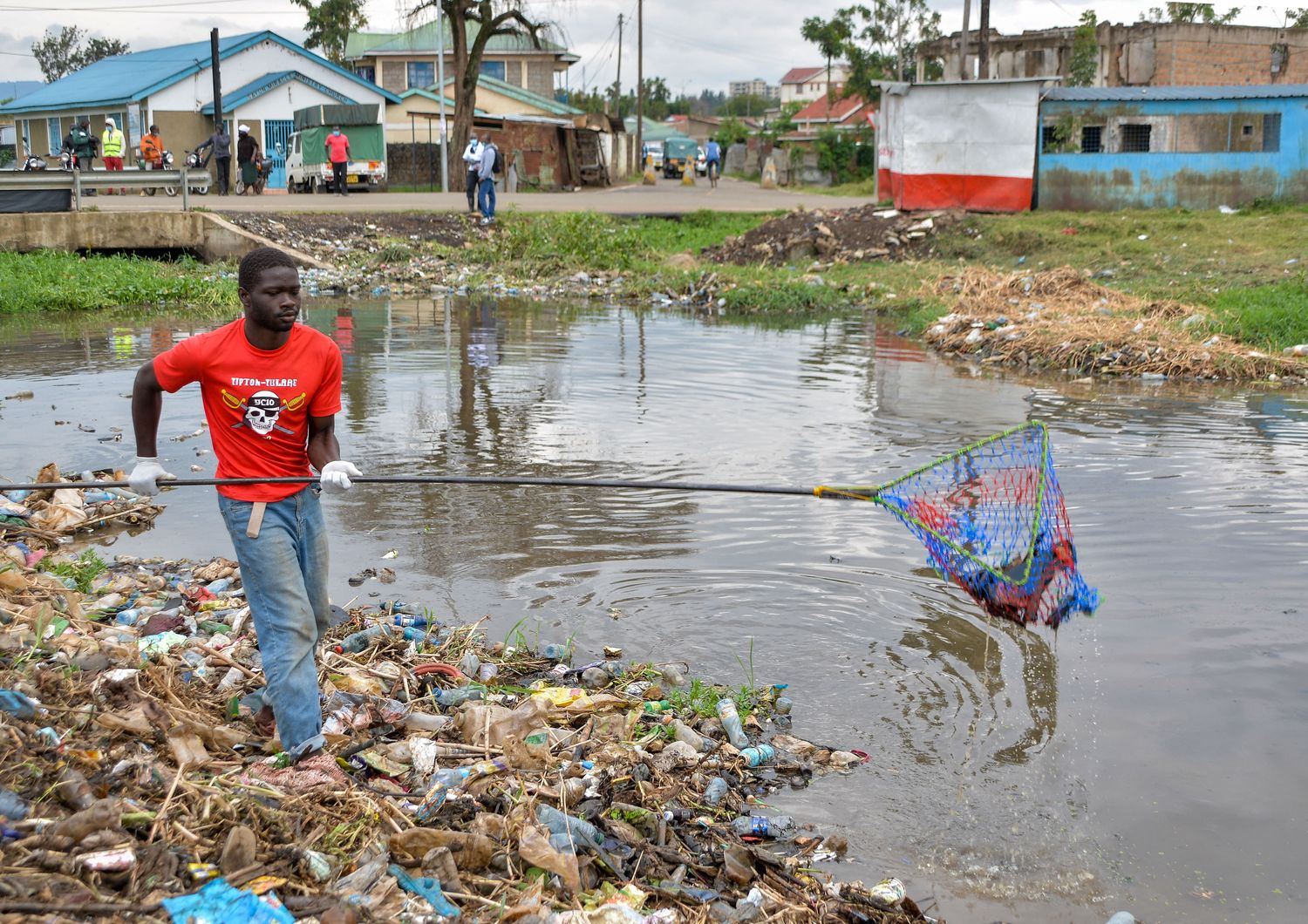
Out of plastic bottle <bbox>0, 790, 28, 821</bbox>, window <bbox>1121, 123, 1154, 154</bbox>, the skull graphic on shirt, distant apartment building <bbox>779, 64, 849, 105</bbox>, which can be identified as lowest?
Result: plastic bottle <bbox>0, 790, 28, 821</bbox>

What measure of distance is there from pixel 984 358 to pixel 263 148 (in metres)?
29.6

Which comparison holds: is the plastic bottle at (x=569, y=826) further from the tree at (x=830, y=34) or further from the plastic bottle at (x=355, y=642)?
the tree at (x=830, y=34)

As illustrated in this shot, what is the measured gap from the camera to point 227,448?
153 inches

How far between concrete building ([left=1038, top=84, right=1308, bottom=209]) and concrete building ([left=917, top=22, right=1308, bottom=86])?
16.6 meters

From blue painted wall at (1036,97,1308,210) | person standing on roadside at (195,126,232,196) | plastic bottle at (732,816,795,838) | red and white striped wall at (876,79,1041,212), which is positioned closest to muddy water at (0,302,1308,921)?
plastic bottle at (732,816,795,838)

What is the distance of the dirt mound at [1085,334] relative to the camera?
38.3 ft

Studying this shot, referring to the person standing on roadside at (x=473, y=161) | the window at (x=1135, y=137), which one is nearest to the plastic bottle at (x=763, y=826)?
the person standing on roadside at (x=473, y=161)

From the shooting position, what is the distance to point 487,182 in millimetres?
22562

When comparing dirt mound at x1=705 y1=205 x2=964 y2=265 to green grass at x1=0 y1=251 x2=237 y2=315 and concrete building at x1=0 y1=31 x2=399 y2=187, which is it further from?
concrete building at x1=0 y1=31 x2=399 y2=187

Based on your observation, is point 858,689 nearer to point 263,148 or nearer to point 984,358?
point 984,358

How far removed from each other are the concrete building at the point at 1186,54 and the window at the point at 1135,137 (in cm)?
1631

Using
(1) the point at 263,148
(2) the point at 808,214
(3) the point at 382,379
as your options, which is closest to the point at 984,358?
(3) the point at 382,379

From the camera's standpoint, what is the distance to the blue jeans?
374cm

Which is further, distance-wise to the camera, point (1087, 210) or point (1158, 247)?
point (1087, 210)
